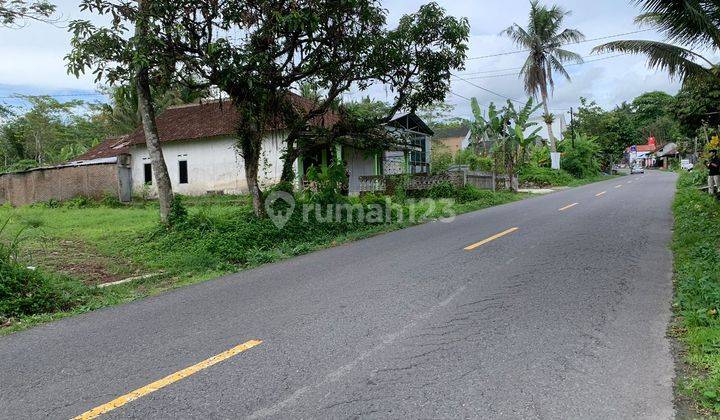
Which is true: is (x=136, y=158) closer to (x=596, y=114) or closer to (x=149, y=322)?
(x=149, y=322)

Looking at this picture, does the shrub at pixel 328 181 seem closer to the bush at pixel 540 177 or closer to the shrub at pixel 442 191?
the shrub at pixel 442 191

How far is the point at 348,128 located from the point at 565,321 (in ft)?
33.6

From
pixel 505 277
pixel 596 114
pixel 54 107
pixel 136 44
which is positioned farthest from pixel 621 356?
pixel 596 114

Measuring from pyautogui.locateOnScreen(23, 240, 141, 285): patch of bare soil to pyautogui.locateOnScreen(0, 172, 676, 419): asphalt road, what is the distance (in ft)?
6.42

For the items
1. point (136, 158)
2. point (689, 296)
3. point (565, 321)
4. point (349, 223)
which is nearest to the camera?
point (565, 321)

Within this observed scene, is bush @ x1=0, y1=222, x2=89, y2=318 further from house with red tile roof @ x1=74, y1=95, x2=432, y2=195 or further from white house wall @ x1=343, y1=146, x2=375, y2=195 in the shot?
white house wall @ x1=343, y1=146, x2=375, y2=195

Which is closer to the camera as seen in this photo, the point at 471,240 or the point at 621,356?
the point at 621,356

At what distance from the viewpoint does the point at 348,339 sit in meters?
4.61

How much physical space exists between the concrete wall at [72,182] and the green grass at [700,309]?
849 inches

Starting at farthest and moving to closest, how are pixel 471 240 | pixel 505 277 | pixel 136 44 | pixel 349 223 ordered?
pixel 349 223, pixel 471 240, pixel 136 44, pixel 505 277

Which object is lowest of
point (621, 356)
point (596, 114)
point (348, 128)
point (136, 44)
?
point (621, 356)

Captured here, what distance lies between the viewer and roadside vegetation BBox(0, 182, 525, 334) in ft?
21.9

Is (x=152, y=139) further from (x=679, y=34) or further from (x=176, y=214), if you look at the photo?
(x=679, y=34)

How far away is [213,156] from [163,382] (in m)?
22.1
